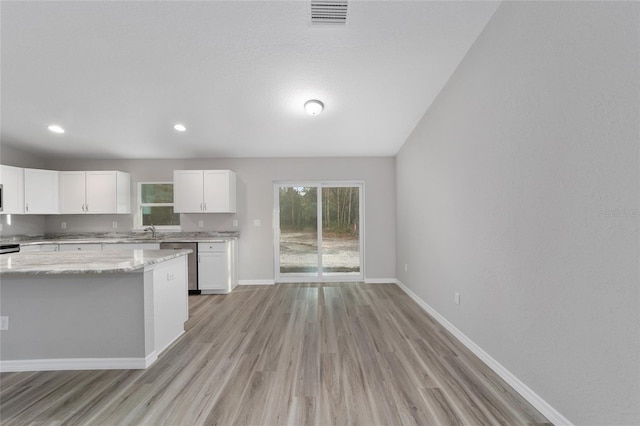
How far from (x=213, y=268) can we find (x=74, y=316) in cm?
212

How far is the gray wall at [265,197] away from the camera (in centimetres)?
482

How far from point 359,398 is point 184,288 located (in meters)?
2.14

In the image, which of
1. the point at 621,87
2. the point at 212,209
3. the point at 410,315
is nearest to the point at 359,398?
the point at 410,315

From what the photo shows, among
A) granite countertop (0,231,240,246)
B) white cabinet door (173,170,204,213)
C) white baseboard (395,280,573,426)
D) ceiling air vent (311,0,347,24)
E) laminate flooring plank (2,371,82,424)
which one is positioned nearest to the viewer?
white baseboard (395,280,573,426)

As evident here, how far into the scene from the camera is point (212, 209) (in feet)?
14.6

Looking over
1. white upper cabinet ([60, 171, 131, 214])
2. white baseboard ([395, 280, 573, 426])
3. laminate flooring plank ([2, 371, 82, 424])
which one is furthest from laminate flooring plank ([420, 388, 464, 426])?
white upper cabinet ([60, 171, 131, 214])

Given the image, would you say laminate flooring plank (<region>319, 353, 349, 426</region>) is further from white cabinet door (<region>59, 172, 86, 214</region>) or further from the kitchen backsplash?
white cabinet door (<region>59, 172, 86, 214</region>)

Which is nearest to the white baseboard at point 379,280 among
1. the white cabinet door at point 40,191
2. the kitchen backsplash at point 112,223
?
the kitchen backsplash at point 112,223

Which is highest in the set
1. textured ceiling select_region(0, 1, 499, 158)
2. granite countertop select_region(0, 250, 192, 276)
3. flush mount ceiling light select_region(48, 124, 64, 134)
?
textured ceiling select_region(0, 1, 499, 158)

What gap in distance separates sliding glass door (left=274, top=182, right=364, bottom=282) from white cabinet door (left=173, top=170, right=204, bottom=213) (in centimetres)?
134

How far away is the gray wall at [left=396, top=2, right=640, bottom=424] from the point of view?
1.21 metres

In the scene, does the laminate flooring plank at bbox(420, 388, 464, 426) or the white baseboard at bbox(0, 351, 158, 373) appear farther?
the white baseboard at bbox(0, 351, 158, 373)

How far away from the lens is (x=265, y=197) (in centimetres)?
484

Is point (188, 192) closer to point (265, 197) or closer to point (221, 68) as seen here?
point (265, 197)
